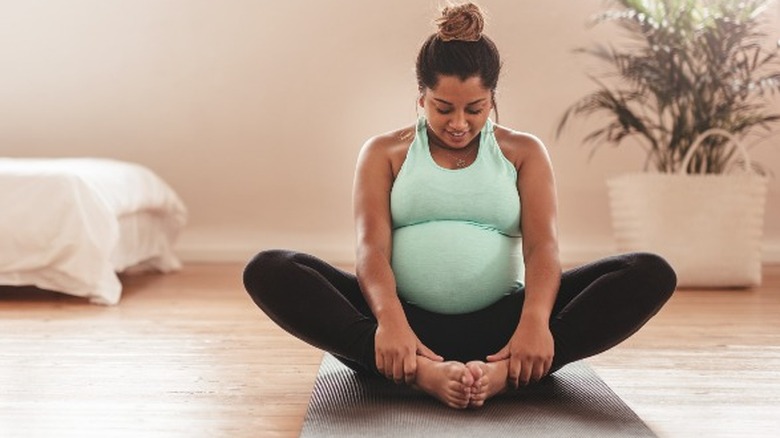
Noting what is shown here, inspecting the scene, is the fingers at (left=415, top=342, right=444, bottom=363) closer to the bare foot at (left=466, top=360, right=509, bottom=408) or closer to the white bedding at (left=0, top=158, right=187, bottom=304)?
the bare foot at (left=466, top=360, right=509, bottom=408)

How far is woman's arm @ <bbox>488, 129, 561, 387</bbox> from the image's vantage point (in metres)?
1.71

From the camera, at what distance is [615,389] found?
6.39 feet

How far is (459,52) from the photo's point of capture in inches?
71.9

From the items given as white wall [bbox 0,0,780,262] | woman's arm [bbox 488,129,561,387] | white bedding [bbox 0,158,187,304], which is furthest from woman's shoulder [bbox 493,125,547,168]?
white wall [bbox 0,0,780,262]

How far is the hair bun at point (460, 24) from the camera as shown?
185cm

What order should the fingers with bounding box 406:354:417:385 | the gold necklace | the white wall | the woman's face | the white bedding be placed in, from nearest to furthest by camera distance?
the fingers with bounding box 406:354:417:385
the woman's face
the gold necklace
the white bedding
the white wall

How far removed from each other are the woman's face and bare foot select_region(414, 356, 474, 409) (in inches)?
15.6

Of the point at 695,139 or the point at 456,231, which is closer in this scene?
the point at 456,231

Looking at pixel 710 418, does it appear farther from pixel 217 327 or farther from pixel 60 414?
pixel 217 327

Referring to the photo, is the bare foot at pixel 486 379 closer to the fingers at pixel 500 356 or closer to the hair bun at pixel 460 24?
the fingers at pixel 500 356

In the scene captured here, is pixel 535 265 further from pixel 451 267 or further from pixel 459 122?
pixel 459 122

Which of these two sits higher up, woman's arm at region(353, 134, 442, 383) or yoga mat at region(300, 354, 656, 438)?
woman's arm at region(353, 134, 442, 383)

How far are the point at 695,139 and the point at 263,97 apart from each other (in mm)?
1536

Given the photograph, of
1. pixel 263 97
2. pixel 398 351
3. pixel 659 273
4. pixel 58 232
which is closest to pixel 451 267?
pixel 398 351
